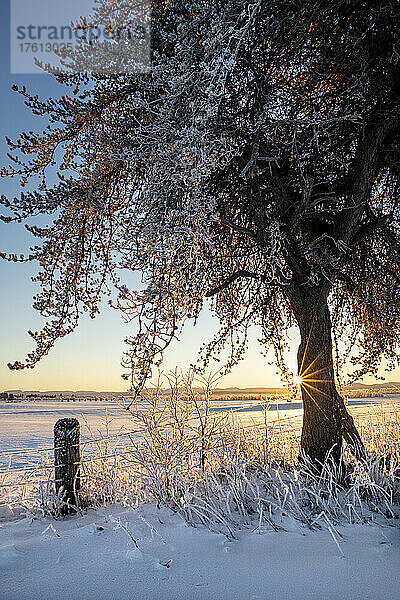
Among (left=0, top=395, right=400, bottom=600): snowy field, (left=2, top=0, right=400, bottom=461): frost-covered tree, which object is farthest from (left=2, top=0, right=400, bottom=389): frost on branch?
(left=0, top=395, right=400, bottom=600): snowy field

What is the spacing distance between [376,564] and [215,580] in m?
1.22

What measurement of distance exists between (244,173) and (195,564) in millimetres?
3602

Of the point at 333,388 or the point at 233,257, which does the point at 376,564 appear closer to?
the point at 333,388

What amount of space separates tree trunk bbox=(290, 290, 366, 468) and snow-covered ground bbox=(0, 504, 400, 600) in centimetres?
219

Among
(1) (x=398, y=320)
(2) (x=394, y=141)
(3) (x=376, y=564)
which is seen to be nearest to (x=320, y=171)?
(2) (x=394, y=141)

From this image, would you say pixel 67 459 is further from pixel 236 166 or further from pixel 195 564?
pixel 236 166

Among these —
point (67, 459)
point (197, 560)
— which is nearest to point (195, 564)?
point (197, 560)

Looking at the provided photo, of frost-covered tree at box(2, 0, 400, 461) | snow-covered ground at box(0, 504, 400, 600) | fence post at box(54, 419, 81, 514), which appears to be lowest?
snow-covered ground at box(0, 504, 400, 600)

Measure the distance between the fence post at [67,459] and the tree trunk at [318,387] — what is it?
2864mm

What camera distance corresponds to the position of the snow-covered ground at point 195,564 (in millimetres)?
3258

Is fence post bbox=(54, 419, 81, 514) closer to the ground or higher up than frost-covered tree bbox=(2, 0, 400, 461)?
closer to the ground

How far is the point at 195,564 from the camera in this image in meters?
3.65

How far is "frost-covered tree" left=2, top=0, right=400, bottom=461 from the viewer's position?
16.8 feet

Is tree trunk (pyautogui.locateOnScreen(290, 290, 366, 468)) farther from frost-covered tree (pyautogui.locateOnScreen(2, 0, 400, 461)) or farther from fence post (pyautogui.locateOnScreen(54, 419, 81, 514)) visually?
fence post (pyautogui.locateOnScreen(54, 419, 81, 514))
